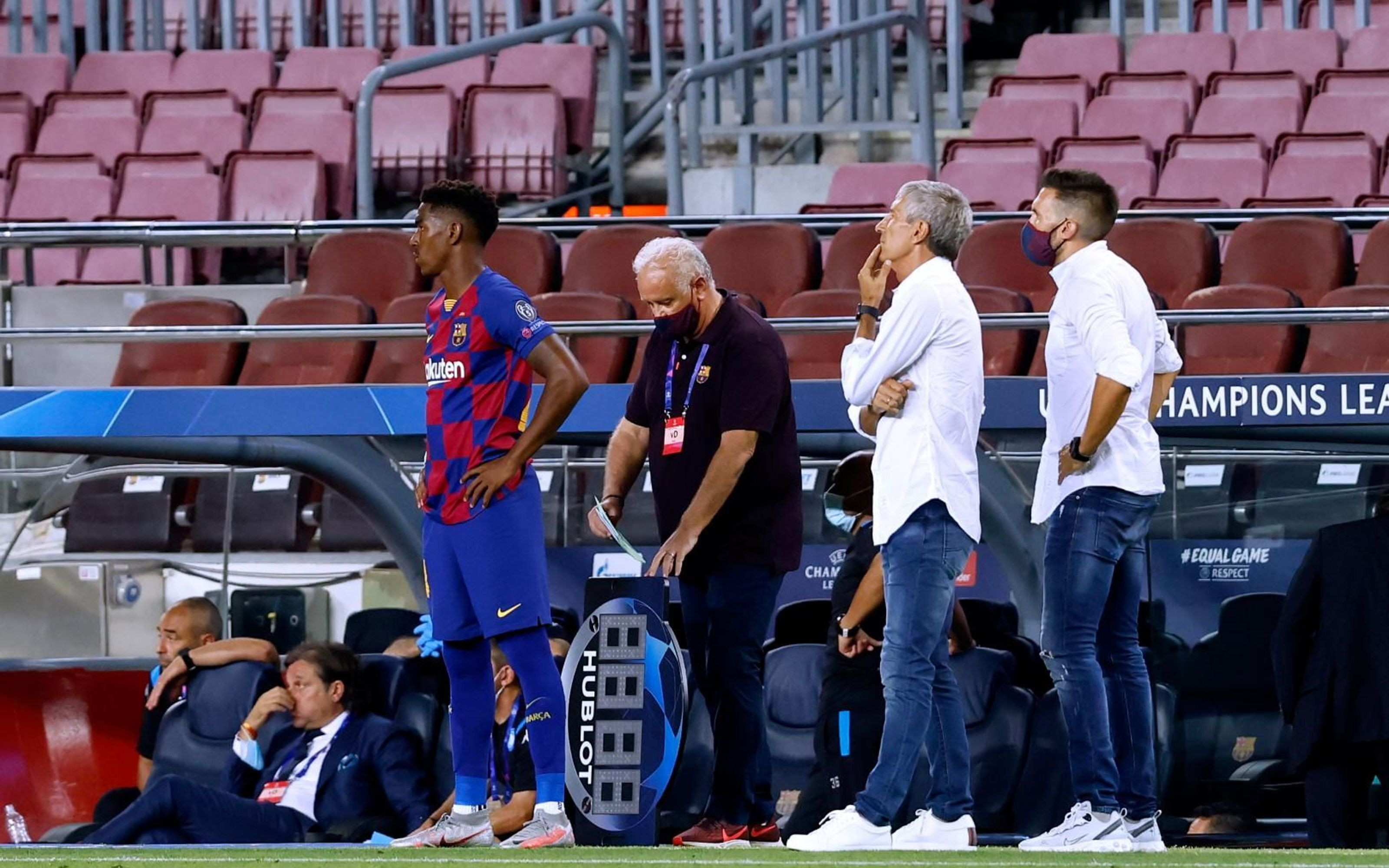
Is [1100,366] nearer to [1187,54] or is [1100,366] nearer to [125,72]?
[1187,54]

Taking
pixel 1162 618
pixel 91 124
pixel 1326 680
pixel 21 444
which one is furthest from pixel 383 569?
pixel 91 124

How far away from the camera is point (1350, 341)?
7.59m

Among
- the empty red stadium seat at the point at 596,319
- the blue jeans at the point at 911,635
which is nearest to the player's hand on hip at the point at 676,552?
the blue jeans at the point at 911,635

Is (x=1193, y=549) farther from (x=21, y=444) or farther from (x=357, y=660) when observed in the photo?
(x=21, y=444)

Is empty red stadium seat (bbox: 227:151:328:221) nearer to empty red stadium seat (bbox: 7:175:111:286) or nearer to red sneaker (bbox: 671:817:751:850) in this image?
empty red stadium seat (bbox: 7:175:111:286)

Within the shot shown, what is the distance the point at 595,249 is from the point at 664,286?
3.70 m

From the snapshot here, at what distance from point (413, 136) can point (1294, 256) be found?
6.09 m

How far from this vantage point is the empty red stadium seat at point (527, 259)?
877 cm

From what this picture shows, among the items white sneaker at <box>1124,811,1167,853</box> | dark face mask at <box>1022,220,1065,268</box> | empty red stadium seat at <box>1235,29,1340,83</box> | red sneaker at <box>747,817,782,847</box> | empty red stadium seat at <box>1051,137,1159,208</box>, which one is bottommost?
red sneaker at <box>747,817,782,847</box>

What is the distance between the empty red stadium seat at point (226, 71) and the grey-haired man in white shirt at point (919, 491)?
9822 mm

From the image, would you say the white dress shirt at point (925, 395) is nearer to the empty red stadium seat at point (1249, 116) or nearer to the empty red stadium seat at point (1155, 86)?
the empty red stadium seat at point (1249, 116)

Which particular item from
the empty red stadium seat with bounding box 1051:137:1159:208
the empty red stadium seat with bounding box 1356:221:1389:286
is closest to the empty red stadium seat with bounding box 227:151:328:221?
the empty red stadium seat with bounding box 1051:137:1159:208

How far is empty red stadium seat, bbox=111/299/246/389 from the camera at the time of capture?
8445mm

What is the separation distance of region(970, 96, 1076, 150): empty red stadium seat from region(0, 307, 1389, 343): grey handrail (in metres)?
5.02
